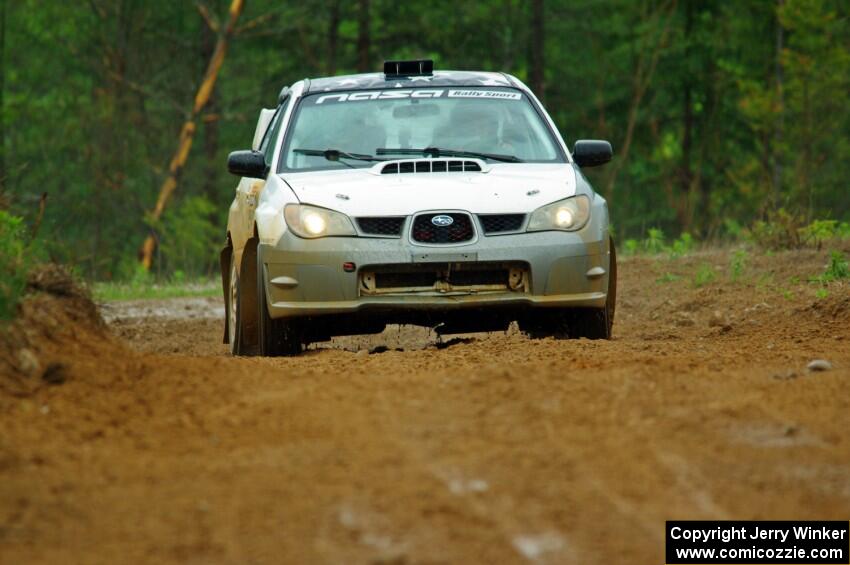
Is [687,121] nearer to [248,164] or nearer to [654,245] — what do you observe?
[654,245]

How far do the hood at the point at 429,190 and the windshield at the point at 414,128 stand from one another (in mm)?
426

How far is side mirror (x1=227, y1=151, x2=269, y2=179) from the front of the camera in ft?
32.0

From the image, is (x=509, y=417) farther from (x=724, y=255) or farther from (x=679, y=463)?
(x=724, y=255)

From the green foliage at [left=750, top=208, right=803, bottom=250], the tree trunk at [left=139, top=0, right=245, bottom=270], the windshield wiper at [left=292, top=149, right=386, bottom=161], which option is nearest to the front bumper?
the windshield wiper at [left=292, top=149, right=386, bottom=161]

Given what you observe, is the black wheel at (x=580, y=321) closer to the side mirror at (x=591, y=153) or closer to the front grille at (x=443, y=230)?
the side mirror at (x=591, y=153)

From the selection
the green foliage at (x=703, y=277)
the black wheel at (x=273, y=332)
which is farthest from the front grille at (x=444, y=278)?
the green foliage at (x=703, y=277)

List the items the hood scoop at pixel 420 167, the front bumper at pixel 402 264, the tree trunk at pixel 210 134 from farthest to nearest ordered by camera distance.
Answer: the tree trunk at pixel 210 134
the hood scoop at pixel 420 167
the front bumper at pixel 402 264

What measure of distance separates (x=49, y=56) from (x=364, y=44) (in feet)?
29.6

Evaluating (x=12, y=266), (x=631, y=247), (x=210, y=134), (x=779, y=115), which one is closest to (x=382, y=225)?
(x=12, y=266)

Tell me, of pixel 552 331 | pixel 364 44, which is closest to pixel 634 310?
pixel 552 331

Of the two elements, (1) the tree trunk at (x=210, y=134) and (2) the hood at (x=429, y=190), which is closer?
(2) the hood at (x=429, y=190)

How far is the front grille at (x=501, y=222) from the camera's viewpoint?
29.2ft

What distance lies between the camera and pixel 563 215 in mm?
9055

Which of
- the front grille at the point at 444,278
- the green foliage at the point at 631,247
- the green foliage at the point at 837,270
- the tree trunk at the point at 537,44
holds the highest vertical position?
the tree trunk at the point at 537,44
